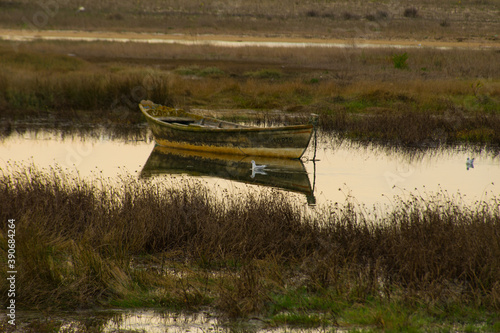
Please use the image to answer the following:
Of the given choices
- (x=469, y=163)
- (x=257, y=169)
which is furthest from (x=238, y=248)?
(x=469, y=163)

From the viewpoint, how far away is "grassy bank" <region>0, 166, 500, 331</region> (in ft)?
20.4

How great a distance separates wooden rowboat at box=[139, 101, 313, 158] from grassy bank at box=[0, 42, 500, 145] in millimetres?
4233

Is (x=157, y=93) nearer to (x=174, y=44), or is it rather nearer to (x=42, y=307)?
(x=42, y=307)

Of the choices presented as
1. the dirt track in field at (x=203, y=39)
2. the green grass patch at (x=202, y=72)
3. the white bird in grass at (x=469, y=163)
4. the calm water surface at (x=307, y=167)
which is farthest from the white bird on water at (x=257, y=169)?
the dirt track in field at (x=203, y=39)

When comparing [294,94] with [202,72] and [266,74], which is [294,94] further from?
[202,72]

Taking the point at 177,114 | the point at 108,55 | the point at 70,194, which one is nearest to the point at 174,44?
the point at 108,55

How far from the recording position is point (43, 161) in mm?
14891

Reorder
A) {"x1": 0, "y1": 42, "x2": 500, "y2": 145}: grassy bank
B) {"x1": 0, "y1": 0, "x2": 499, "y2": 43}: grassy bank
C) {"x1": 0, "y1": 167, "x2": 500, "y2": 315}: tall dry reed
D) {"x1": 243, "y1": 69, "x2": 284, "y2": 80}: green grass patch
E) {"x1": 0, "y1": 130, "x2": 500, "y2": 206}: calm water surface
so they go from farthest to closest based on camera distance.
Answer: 1. {"x1": 0, "y1": 0, "x2": 499, "y2": 43}: grassy bank
2. {"x1": 243, "y1": 69, "x2": 284, "y2": 80}: green grass patch
3. {"x1": 0, "y1": 42, "x2": 500, "y2": 145}: grassy bank
4. {"x1": 0, "y1": 130, "x2": 500, "y2": 206}: calm water surface
5. {"x1": 0, "y1": 167, "x2": 500, "y2": 315}: tall dry reed

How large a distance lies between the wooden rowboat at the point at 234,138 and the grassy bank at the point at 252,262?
5.99 m

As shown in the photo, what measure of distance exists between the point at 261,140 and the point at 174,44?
33.0 m

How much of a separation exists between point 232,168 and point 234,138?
1.00 meters

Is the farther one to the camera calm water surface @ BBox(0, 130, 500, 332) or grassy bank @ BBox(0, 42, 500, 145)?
grassy bank @ BBox(0, 42, 500, 145)

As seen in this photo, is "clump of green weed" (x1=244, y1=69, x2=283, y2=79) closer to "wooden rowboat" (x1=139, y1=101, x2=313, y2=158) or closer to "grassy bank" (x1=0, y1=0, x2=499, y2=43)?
"wooden rowboat" (x1=139, y1=101, x2=313, y2=158)

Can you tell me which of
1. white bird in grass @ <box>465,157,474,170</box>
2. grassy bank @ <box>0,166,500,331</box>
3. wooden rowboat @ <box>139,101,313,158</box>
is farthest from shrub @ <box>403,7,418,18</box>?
grassy bank @ <box>0,166,500,331</box>
